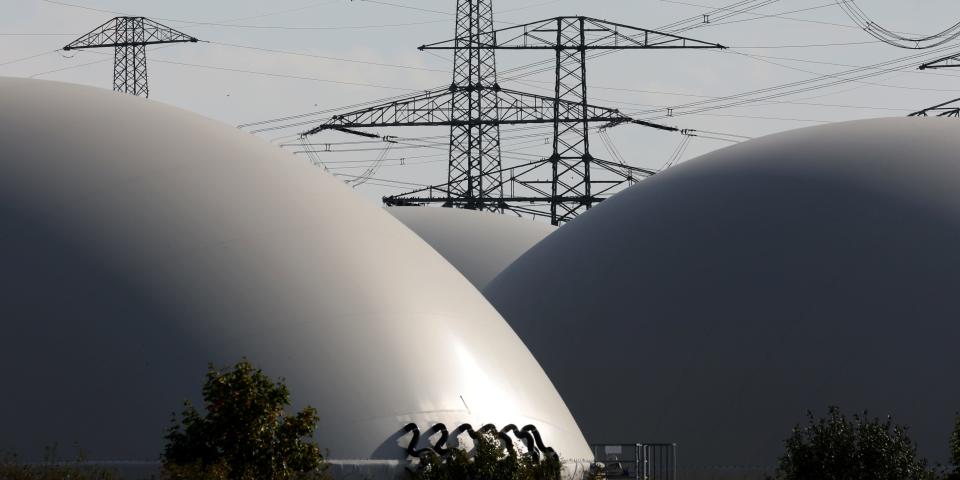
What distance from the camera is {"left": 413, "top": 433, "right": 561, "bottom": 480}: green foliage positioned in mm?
17844

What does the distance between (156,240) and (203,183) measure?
53.0 inches

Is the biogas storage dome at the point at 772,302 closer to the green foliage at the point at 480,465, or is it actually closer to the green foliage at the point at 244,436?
the green foliage at the point at 480,465

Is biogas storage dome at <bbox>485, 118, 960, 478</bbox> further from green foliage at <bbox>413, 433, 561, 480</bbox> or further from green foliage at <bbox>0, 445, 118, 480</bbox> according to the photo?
green foliage at <bbox>0, 445, 118, 480</bbox>

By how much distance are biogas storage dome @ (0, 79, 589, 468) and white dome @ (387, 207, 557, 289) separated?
20741 millimetres

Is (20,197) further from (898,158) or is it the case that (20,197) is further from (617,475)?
(898,158)

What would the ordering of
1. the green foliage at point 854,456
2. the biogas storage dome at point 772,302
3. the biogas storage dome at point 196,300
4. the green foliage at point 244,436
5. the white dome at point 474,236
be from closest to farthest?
the green foliage at point 244,436 < the biogas storage dome at point 196,300 < the green foliage at point 854,456 < the biogas storage dome at point 772,302 < the white dome at point 474,236

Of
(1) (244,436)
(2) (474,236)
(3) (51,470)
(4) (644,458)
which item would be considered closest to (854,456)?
(4) (644,458)

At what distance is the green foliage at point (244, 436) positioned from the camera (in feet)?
52.1

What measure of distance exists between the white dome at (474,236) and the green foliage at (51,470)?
24552 millimetres

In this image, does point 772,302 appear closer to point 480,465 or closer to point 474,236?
point 480,465

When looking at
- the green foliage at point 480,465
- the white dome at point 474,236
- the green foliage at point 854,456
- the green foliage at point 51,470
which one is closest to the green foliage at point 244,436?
the green foliage at point 51,470

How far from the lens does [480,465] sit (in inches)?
709

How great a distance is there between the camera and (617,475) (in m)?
22.8

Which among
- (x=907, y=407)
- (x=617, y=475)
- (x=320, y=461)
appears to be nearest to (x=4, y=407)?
(x=320, y=461)
